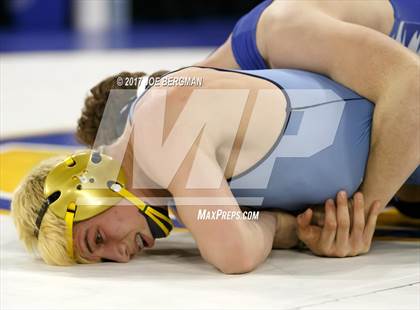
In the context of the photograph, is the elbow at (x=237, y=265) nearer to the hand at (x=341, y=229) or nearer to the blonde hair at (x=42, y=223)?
the hand at (x=341, y=229)

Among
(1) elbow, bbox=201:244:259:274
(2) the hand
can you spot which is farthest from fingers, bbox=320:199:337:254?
(1) elbow, bbox=201:244:259:274

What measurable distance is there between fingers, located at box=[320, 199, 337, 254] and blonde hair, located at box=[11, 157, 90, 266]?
95 cm

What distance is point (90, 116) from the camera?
4406 millimetres

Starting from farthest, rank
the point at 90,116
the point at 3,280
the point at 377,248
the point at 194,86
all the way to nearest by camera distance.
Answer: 1. the point at 90,116
2. the point at 377,248
3. the point at 194,86
4. the point at 3,280

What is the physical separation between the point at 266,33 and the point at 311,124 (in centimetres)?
58

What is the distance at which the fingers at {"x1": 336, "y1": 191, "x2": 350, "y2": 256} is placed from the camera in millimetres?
3754

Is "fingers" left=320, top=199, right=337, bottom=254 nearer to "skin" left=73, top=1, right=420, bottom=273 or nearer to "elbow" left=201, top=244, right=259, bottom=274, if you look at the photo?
"skin" left=73, top=1, right=420, bottom=273

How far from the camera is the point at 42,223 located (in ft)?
12.4

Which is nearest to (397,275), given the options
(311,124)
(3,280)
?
(311,124)

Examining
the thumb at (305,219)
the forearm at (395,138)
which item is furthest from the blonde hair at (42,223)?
the forearm at (395,138)

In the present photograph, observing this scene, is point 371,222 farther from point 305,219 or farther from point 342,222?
point 305,219

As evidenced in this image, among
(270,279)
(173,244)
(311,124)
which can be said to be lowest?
(173,244)

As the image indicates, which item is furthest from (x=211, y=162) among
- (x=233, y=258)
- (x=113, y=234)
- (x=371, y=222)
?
(x=371, y=222)

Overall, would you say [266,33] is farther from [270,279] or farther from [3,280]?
[3,280]
